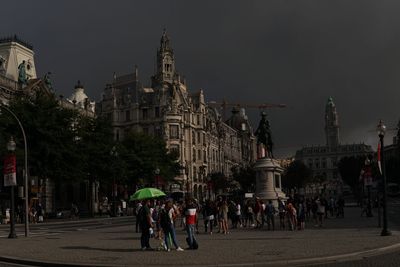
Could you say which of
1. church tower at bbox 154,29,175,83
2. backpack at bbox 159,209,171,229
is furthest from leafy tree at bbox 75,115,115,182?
church tower at bbox 154,29,175,83

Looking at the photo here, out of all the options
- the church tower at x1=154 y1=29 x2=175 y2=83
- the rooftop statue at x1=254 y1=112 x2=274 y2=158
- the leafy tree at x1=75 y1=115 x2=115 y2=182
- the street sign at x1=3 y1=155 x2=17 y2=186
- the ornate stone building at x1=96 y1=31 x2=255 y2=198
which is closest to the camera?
the street sign at x1=3 y1=155 x2=17 y2=186

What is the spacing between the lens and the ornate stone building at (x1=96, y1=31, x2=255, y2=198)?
11962cm

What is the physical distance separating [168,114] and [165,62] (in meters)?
16.2

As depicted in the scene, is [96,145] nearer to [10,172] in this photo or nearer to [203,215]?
[203,215]

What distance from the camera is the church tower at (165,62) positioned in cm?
12772

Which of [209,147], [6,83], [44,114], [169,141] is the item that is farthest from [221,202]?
[209,147]

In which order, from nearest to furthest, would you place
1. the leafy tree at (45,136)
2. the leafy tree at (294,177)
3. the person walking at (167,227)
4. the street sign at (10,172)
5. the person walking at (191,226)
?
the person walking at (167,227)
the person walking at (191,226)
the street sign at (10,172)
the leafy tree at (45,136)
the leafy tree at (294,177)

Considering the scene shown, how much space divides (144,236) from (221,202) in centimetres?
1183

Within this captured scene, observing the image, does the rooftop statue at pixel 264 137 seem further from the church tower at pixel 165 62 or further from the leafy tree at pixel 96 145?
the church tower at pixel 165 62

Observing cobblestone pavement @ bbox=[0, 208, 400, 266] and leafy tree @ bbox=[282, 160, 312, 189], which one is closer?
cobblestone pavement @ bbox=[0, 208, 400, 266]

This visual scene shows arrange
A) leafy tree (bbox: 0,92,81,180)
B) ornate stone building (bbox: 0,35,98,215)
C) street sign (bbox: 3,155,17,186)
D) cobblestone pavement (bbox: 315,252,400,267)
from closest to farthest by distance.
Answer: cobblestone pavement (bbox: 315,252,400,267)
street sign (bbox: 3,155,17,186)
leafy tree (bbox: 0,92,81,180)
ornate stone building (bbox: 0,35,98,215)

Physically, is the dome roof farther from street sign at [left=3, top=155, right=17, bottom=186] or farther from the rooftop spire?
street sign at [left=3, top=155, right=17, bottom=186]

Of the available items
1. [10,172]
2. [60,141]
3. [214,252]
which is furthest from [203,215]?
[60,141]

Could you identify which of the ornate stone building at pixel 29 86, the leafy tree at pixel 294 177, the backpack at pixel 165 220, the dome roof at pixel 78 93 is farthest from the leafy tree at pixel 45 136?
the leafy tree at pixel 294 177
